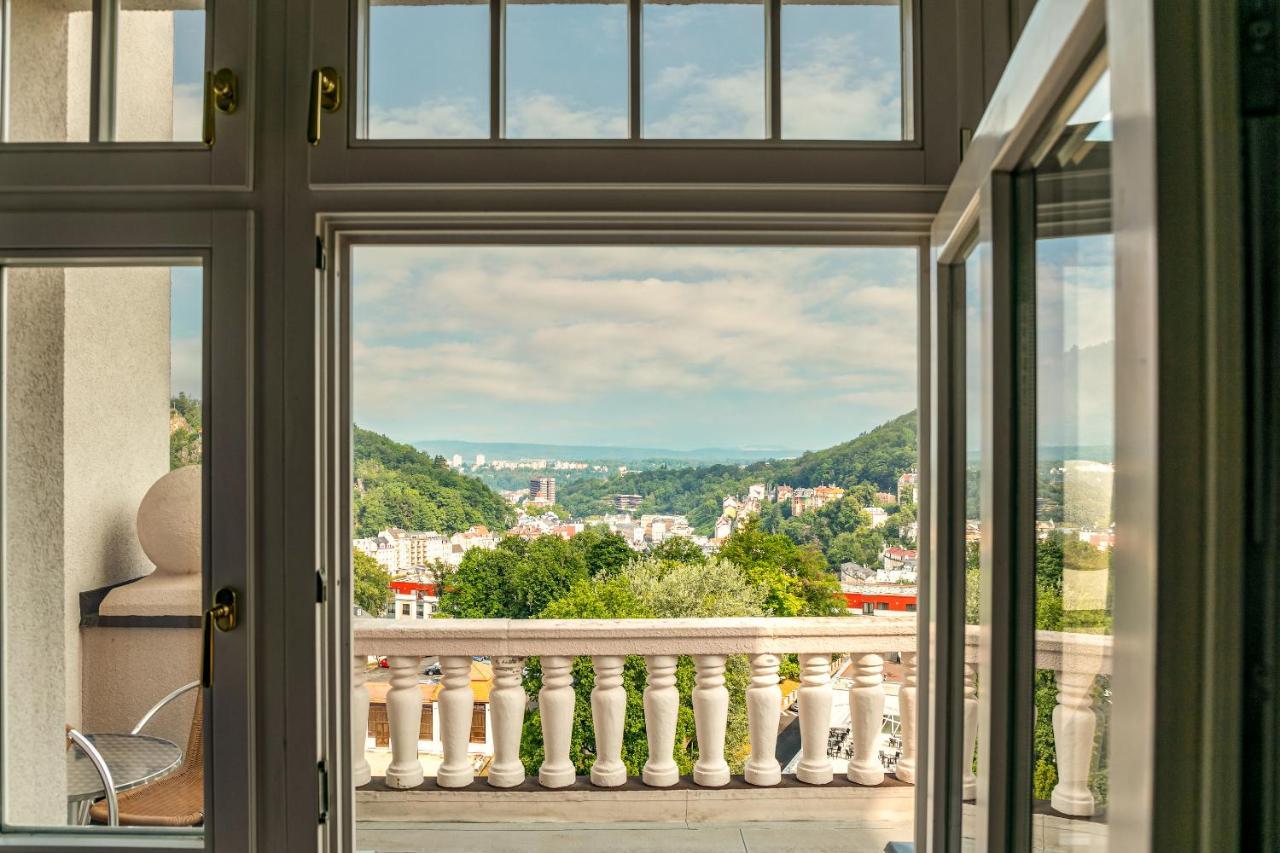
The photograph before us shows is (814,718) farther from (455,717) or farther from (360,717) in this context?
(360,717)

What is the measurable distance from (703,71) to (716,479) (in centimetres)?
199

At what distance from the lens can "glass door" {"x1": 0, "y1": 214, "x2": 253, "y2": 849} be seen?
150cm

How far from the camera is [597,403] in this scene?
3445 mm

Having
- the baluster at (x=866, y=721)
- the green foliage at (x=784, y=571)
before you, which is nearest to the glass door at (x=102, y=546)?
the baluster at (x=866, y=721)

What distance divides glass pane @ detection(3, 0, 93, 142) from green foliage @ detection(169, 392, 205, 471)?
0.48m

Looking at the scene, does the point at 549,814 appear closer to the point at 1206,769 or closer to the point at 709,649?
the point at 709,649

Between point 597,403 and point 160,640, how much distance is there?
6.85 ft

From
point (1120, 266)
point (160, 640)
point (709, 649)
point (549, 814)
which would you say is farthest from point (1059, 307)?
point (549, 814)

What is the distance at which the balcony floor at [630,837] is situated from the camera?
8.79ft

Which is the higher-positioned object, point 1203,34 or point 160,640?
point 1203,34

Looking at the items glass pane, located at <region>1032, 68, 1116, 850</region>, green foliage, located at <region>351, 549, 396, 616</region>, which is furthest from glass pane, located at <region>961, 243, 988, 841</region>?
green foliage, located at <region>351, 549, 396, 616</region>

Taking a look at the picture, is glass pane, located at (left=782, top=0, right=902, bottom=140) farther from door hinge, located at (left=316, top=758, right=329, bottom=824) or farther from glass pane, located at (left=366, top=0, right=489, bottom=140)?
door hinge, located at (left=316, top=758, right=329, bottom=824)

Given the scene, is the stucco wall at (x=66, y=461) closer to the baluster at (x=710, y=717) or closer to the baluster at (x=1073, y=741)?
the baluster at (x=1073, y=741)

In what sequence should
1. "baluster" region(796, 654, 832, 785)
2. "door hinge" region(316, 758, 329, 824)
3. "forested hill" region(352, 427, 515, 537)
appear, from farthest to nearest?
"forested hill" region(352, 427, 515, 537)
"baluster" region(796, 654, 832, 785)
"door hinge" region(316, 758, 329, 824)
